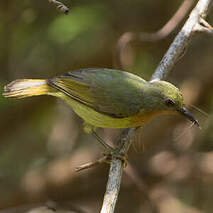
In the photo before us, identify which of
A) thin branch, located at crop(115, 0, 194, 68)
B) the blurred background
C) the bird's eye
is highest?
thin branch, located at crop(115, 0, 194, 68)

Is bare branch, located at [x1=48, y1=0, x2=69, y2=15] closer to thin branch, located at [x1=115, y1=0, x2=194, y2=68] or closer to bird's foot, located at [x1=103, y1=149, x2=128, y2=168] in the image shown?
bird's foot, located at [x1=103, y1=149, x2=128, y2=168]

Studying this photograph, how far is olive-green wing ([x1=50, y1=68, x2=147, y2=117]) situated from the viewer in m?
4.52

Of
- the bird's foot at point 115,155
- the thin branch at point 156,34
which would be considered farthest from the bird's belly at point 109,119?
the thin branch at point 156,34

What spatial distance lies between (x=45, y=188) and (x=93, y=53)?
6.11 feet

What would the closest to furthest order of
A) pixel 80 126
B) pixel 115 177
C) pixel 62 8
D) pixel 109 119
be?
pixel 62 8 < pixel 115 177 < pixel 109 119 < pixel 80 126

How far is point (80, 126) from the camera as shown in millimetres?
6363

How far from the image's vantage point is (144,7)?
6383mm

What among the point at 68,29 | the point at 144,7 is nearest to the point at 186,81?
the point at 144,7

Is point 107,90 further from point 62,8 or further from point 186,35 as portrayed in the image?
point 62,8

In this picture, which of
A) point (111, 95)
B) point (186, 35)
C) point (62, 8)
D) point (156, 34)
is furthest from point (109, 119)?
point (62, 8)

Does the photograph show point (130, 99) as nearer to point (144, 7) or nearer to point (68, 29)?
point (68, 29)

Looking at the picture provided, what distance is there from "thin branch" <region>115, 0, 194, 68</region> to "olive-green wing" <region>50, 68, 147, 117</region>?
A: 0.53 meters

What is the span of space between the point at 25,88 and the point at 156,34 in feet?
4.99

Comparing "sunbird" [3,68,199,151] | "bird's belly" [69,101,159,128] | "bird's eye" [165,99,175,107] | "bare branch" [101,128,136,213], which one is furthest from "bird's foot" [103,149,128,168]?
"bird's eye" [165,99,175,107]
